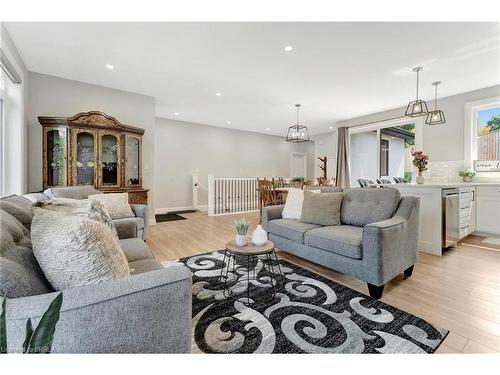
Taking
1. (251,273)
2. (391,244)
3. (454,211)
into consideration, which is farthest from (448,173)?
(251,273)

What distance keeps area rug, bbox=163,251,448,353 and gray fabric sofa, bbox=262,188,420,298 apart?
24 cm

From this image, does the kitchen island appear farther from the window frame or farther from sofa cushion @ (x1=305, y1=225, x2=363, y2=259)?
sofa cushion @ (x1=305, y1=225, x2=363, y2=259)

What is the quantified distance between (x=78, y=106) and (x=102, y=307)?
4450mm

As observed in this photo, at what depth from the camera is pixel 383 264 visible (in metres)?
1.91

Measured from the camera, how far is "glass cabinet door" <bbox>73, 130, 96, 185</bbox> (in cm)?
378

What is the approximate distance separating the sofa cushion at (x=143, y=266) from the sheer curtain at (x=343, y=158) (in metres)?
6.18

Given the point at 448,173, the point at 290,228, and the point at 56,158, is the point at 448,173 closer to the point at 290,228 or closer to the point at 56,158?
the point at 290,228

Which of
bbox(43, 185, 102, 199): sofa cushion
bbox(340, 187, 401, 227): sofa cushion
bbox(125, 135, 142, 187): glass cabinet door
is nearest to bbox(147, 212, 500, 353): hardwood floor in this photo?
bbox(340, 187, 401, 227): sofa cushion

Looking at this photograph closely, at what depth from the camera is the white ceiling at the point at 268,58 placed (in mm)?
2543

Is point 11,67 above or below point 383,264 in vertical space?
above

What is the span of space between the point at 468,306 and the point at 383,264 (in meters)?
0.74

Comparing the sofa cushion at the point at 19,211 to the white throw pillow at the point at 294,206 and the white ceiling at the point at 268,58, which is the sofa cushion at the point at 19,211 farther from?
the white throw pillow at the point at 294,206
